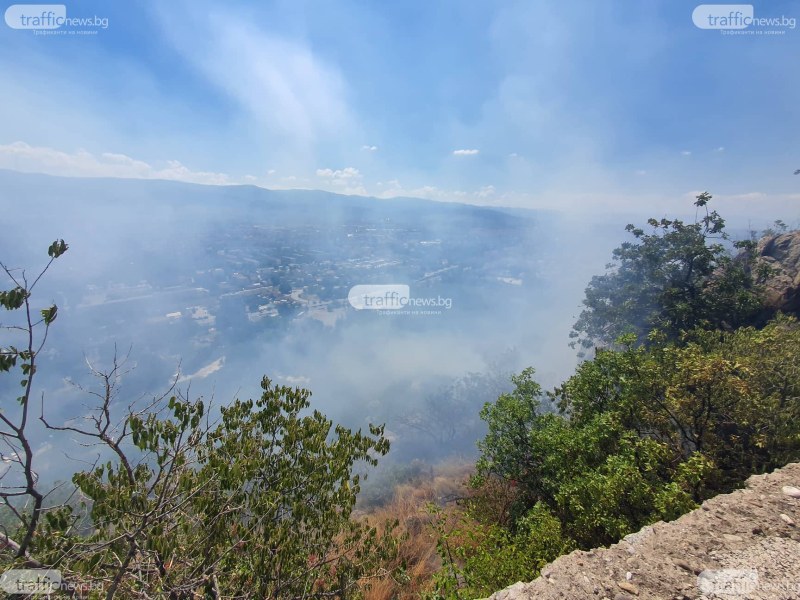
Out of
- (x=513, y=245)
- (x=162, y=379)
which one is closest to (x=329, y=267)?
(x=162, y=379)

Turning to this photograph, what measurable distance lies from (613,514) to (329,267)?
14767 centimetres

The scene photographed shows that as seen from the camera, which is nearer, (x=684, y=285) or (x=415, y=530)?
(x=415, y=530)

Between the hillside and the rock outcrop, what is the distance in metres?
20.9

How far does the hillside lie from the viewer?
3.92 m

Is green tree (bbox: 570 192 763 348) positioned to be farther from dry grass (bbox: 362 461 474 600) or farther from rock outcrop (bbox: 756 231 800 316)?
dry grass (bbox: 362 461 474 600)

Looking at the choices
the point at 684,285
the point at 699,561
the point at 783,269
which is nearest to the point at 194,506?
the point at 699,561

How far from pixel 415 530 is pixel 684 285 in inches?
845

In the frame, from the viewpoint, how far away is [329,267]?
14862 cm

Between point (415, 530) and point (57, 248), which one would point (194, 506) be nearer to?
point (57, 248)

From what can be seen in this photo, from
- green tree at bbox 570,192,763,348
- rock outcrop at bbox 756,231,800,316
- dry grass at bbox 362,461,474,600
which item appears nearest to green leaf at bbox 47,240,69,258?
dry grass at bbox 362,461,474,600

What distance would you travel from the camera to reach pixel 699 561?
4262mm

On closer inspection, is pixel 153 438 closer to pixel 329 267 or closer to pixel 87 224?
pixel 329 267

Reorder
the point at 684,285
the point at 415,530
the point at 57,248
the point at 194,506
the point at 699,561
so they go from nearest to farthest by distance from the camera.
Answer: the point at 57,248 → the point at 699,561 → the point at 194,506 → the point at 415,530 → the point at 684,285

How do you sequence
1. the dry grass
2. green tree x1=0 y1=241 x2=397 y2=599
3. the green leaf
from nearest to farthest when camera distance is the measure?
green tree x1=0 y1=241 x2=397 y2=599 → the green leaf → the dry grass
